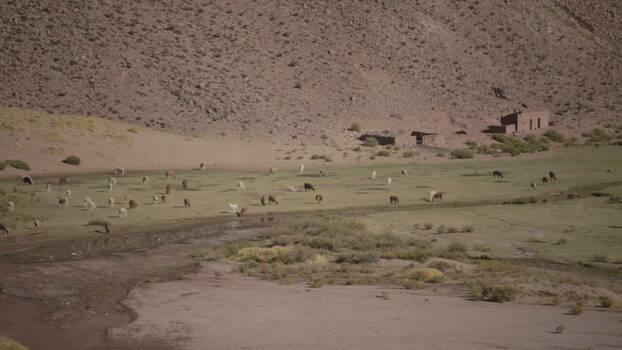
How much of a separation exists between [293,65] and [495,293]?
58.4 metres

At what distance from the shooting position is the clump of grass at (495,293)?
69.4 feet

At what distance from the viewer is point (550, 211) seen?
35156 millimetres

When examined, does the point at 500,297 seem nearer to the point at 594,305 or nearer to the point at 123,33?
the point at 594,305

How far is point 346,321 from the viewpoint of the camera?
1945cm

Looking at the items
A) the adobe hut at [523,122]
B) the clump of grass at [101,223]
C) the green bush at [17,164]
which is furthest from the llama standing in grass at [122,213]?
the adobe hut at [523,122]

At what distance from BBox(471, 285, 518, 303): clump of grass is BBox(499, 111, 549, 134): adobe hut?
52771mm

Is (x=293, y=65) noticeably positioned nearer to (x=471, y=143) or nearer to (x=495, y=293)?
(x=471, y=143)

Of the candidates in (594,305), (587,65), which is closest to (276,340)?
(594,305)

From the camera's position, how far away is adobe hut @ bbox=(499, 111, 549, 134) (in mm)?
73438

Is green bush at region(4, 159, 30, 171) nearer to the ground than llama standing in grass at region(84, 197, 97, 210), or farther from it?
farther from it

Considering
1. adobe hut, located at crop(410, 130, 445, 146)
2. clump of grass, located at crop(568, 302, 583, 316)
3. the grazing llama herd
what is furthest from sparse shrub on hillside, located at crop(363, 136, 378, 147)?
clump of grass, located at crop(568, 302, 583, 316)

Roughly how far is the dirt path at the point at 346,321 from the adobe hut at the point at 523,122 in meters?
52.7

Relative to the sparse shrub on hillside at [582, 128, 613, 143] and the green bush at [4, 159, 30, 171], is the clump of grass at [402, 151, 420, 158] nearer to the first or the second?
the sparse shrub on hillside at [582, 128, 613, 143]

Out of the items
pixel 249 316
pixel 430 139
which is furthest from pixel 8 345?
pixel 430 139
